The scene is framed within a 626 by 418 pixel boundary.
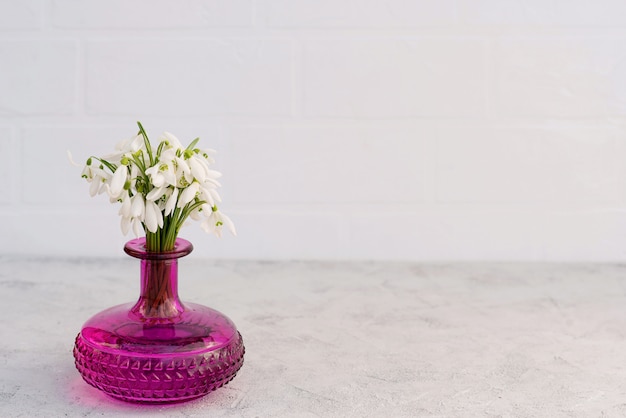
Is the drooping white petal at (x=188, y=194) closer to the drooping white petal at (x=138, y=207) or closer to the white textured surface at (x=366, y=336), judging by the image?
the drooping white petal at (x=138, y=207)

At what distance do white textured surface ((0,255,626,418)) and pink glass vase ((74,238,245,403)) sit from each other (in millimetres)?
38

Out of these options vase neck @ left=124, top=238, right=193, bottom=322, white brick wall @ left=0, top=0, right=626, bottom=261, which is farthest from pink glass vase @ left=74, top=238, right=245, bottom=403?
Result: white brick wall @ left=0, top=0, right=626, bottom=261

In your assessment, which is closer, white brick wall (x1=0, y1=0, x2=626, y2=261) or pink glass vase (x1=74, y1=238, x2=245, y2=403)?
pink glass vase (x1=74, y1=238, x2=245, y2=403)

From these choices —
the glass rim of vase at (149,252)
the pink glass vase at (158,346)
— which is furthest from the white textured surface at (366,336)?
the glass rim of vase at (149,252)

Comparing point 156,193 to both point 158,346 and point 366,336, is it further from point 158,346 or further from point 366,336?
point 366,336

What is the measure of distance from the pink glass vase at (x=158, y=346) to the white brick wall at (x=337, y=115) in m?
0.76

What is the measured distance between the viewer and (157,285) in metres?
0.84

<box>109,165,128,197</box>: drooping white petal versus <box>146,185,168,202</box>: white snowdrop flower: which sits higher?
<box>109,165,128,197</box>: drooping white petal

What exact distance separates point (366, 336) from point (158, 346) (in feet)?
1.30

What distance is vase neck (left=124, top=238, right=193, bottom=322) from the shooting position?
833 mm

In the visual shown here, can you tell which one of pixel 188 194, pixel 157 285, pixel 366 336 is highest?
pixel 188 194

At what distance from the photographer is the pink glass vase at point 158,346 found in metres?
0.79

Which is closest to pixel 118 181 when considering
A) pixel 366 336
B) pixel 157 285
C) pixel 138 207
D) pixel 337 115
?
pixel 138 207

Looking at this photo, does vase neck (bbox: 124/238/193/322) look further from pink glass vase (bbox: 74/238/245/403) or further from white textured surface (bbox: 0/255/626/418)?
white textured surface (bbox: 0/255/626/418)
